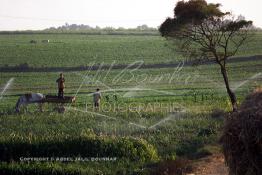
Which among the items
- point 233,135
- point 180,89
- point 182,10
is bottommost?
point 180,89

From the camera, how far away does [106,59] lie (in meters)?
51.5

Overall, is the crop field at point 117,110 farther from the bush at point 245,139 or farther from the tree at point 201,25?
the bush at point 245,139

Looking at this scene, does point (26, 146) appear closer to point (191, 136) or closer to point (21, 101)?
point (191, 136)

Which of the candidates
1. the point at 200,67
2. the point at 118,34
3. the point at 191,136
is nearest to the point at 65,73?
the point at 200,67

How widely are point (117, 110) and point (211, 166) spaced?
10.0 metres

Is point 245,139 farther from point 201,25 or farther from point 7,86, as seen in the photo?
point 7,86

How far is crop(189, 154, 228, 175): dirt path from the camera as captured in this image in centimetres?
1316

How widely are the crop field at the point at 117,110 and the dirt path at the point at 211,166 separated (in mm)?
575

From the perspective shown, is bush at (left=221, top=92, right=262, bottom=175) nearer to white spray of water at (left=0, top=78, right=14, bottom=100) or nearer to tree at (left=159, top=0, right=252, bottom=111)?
tree at (left=159, top=0, right=252, bottom=111)

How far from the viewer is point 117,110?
2345 centimetres

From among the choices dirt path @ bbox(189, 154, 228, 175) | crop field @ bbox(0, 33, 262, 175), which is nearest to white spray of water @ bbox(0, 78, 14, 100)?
crop field @ bbox(0, 33, 262, 175)

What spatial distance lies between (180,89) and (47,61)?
18957 millimetres

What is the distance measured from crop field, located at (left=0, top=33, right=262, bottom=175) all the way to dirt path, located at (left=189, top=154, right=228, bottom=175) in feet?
1.89

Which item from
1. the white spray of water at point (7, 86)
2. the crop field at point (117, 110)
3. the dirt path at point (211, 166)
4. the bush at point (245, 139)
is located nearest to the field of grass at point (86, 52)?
the crop field at point (117, 110)
